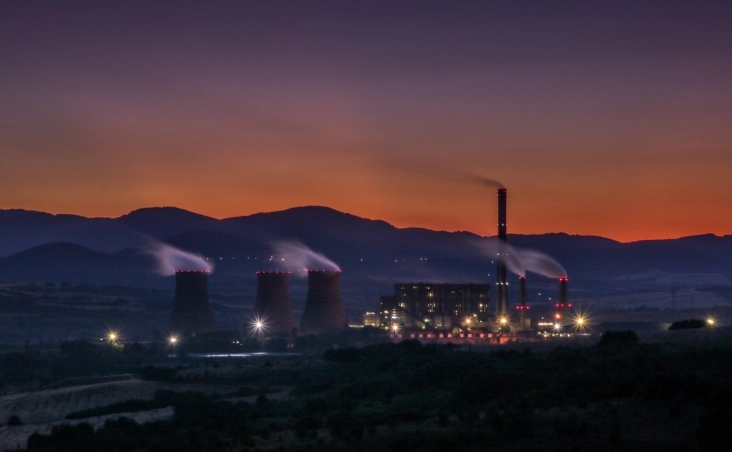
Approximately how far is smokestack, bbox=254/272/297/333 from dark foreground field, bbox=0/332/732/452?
106 feet

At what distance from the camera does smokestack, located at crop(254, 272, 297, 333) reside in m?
88.4

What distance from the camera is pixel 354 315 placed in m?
150

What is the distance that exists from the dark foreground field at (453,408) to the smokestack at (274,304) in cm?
3230

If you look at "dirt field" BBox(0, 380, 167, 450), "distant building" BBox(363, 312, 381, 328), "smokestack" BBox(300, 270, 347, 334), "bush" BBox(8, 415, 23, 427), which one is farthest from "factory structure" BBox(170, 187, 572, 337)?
"bush" BBox(8, 415, 23, 427)

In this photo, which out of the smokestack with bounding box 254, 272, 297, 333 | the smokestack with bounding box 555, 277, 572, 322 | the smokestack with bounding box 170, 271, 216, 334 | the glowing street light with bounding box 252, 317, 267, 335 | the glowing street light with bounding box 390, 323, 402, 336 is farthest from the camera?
the glowing street light with bounding box 390, 323, 402, 336

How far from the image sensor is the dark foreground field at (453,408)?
2511cm

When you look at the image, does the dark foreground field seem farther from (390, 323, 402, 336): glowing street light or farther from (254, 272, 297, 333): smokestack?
(390, 323, 402, 336): glowing street light

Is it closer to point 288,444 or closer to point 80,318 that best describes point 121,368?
point 288,444

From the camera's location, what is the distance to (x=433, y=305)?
96.6m

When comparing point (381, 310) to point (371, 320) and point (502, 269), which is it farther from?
point (502, 269)

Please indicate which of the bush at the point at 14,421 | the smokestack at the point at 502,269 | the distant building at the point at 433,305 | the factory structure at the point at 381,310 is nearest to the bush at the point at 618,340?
the bush at the point at 14,421

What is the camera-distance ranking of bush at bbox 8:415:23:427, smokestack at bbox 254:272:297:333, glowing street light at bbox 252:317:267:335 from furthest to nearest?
glowing street light at bbox 252:317:267:335, smokestack at bbox 254:272:297:333, bush at bbox 8:415:23:427

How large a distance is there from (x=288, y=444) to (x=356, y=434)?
1598 mm

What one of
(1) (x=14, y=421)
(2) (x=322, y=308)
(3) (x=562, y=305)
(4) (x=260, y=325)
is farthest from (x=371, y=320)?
(1) (x=14, y=421)
